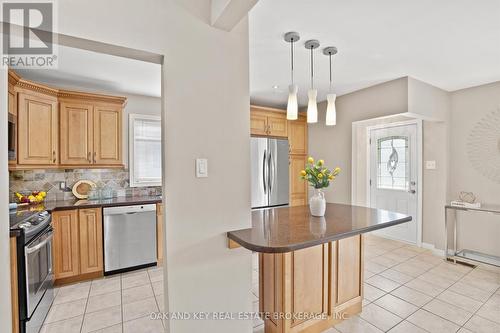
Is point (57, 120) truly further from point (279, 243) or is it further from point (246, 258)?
point (279, 243)

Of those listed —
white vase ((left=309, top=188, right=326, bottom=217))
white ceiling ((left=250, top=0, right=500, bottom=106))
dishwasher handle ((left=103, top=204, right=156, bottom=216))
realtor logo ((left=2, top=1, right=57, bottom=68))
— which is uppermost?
white ceiling ((left=250, top=0, right=500, bottom=106))

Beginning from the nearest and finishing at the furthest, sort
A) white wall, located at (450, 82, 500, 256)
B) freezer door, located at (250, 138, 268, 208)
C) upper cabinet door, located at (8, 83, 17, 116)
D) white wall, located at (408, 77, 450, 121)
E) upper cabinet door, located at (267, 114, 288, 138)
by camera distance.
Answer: upper cabinet door, located at (8, 83, 17, 116), white wall, located at (408, 77, 450, 121), white wall, located at (450, 82, 500, 256), freezer door, located at (250, 138, 268, 208), upper cabinet door, located at (267, 114, 288, 138)

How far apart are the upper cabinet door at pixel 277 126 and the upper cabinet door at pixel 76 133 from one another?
2632 mm

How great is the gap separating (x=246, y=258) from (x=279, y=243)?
0.47 meters

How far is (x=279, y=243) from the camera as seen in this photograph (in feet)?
4.38

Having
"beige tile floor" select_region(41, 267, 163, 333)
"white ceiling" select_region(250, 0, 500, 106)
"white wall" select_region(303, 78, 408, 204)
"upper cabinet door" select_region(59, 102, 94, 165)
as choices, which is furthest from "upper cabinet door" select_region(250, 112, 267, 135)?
"beige tile floor" select_region(41, 267, 163, 333)

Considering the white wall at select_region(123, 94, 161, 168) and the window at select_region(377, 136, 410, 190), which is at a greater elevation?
the white wall at select_region(123, 94, 161, 168)

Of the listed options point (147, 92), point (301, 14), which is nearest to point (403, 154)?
point (301, 14)

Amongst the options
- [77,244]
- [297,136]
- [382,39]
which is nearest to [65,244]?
[77,244]

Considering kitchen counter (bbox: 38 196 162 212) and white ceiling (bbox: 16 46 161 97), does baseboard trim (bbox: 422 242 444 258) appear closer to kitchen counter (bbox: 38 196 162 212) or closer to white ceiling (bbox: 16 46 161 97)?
kitchen counter (bbox: 38 196 162 212)

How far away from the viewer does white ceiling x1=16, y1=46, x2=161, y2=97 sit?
257 cm

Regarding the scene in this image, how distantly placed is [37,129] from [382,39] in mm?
3745

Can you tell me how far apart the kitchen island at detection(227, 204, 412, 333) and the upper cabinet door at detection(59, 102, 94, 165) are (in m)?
2.47

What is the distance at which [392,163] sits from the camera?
169 inches
